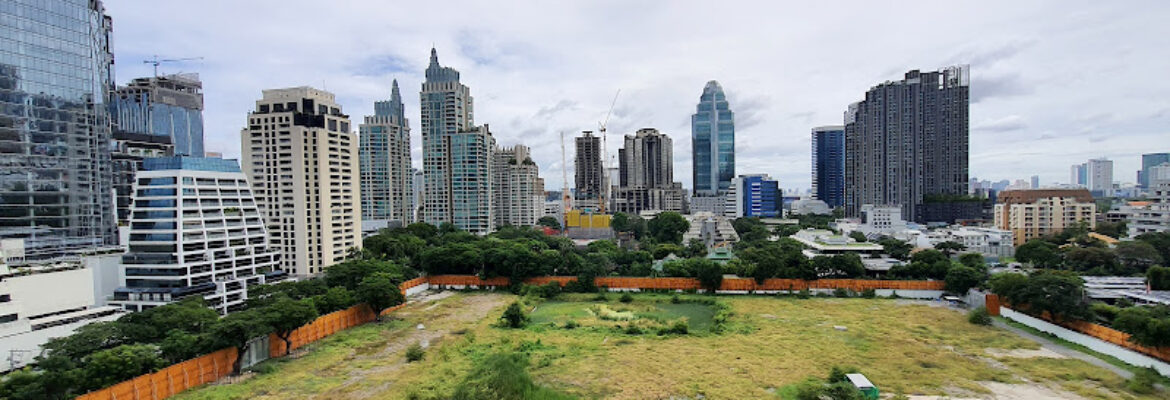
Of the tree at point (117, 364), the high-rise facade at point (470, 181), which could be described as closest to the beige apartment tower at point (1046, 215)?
the high-rise facade at point (470, 181)

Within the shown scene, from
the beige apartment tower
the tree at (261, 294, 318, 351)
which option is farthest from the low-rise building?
the tree at (261, 294, 318, 351)

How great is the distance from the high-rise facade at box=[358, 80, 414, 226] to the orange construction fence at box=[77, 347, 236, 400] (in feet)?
199

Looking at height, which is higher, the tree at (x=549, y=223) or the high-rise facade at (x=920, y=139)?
the high-rise facade at (x=920, y=139)

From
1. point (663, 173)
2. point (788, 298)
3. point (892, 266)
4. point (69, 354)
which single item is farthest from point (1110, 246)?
point (663, 173)

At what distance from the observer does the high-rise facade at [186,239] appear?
27.0m

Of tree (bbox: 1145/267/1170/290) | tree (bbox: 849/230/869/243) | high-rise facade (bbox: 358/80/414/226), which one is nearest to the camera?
tree (bbox: 1145/267/1170/290)

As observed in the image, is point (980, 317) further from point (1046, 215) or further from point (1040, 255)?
point (1046, 215)

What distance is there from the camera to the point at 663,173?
13125 cm

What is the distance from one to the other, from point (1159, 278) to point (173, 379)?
1963 inches

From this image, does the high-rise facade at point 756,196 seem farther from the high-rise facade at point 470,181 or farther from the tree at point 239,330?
the tree at point 239,330

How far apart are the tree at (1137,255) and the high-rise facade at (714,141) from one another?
86.5 meters

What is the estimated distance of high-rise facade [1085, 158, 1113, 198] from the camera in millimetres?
140363

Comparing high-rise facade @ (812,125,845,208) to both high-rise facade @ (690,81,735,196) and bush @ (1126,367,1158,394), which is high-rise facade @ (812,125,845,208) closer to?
high-rise facade @ (690,81,735,196)

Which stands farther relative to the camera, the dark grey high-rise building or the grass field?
the dark grey high-rise building
